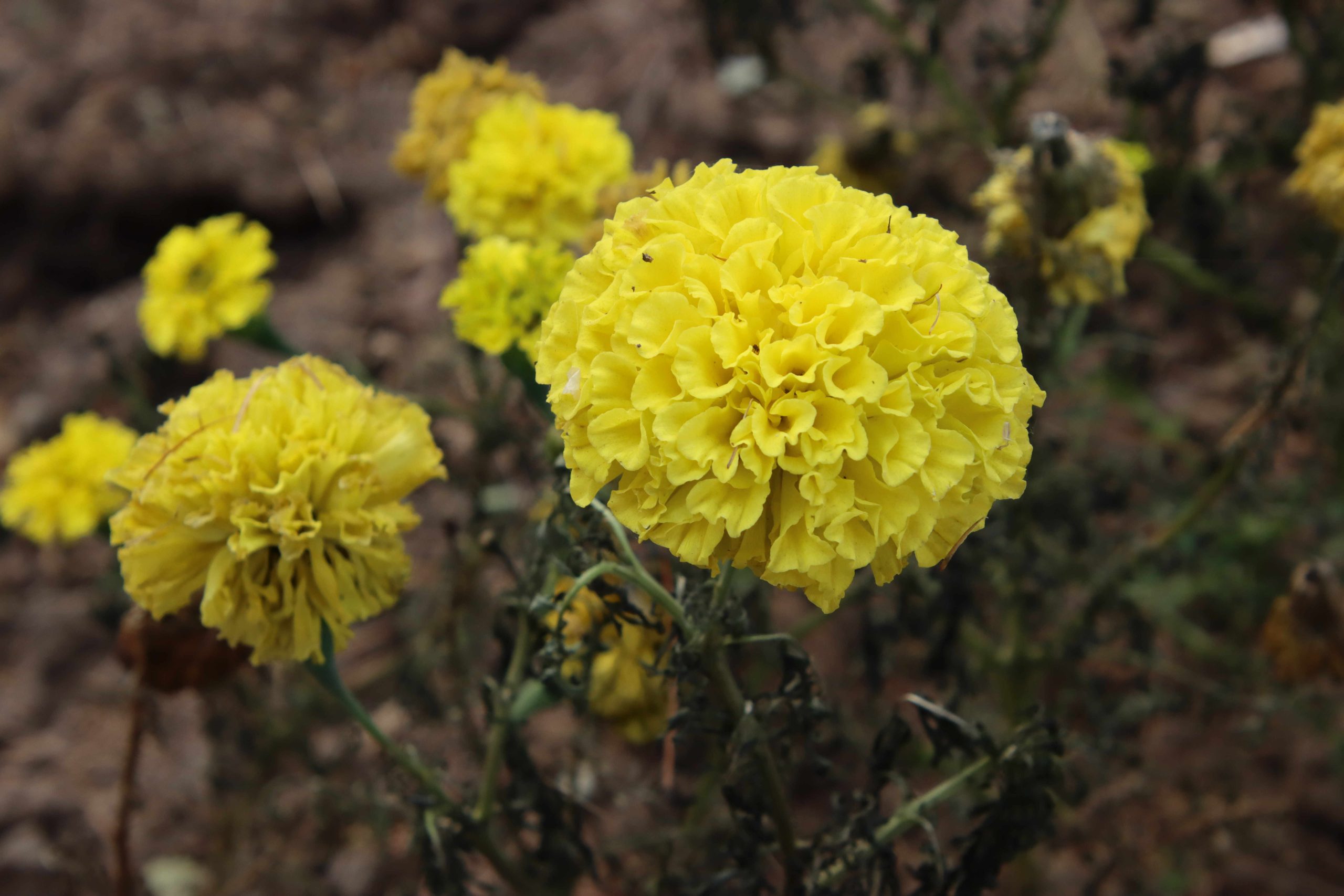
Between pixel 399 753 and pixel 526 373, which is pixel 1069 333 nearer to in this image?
pixel 526 373

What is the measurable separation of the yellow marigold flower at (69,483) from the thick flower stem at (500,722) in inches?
43.9

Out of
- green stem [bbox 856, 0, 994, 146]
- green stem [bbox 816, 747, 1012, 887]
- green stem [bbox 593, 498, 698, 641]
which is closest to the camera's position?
green stem [bbox 593, 498, 698, 641]

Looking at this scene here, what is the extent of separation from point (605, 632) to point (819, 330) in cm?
80

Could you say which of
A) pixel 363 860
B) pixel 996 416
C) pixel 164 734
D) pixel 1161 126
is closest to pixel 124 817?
pixel 363 860

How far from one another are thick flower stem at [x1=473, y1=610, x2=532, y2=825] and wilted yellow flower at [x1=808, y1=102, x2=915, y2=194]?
147cm

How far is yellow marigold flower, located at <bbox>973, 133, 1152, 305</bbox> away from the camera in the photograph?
5.13 ft

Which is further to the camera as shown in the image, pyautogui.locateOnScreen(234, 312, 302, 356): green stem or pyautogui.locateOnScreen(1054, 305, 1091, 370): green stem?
pyautogui.locateOnScreen(234, 312, 302, 356): green stem

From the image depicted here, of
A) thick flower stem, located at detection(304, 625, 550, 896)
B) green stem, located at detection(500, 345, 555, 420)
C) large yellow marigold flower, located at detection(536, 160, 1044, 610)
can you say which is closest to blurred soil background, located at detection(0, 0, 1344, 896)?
thick flower stem, located at detection(304, 625, 550, 896)

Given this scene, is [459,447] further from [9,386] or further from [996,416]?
[996,416]

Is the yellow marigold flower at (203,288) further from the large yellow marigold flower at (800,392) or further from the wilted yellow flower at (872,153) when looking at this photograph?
the wilted yellow flower at (872,153)

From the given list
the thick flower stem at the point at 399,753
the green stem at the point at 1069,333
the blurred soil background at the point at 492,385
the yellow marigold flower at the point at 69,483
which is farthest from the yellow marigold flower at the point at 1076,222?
the yellow marigold flower at the point at 69,483

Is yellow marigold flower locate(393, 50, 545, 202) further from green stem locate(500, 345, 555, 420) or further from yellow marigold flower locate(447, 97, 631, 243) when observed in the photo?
green stem locate(500, 345, 555, 420)

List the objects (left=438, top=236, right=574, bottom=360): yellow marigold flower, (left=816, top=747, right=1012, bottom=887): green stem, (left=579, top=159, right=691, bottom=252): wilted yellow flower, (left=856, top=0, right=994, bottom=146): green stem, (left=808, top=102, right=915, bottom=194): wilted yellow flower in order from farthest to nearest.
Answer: (left=808, top=102, right=915, bottom=194): wilted yellow flower
(left=856, top=0, right=994, bottom=146): green stem
(left=579, top=159, right=691, bottom=252): wilted yellow flower
(left=438, top=236, right=574, bottom=360): yellow marigold flower
(left=816, top=747, right=1012, bottom=887): green stem

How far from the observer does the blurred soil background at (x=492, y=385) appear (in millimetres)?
2113
